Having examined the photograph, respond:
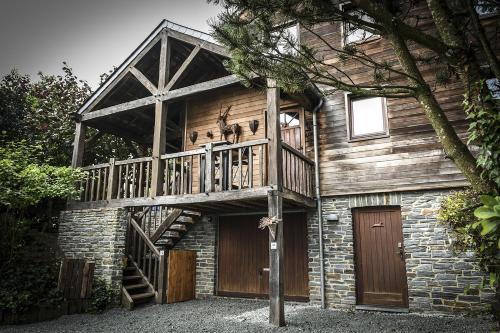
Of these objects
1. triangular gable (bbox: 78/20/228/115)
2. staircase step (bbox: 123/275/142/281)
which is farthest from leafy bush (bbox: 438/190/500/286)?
staircase step (bbox: 123/275/142/281)

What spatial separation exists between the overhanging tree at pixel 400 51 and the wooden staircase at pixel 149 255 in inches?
225

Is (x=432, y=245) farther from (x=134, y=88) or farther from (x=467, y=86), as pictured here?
(x=134, y=88)

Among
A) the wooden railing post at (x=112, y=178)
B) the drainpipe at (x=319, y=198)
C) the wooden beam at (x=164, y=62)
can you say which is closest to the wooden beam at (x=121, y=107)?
the wooden beam at (x=164, y=62)

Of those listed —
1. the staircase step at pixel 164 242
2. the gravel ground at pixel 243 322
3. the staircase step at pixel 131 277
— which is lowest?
the gravel ground at pixel 243 322

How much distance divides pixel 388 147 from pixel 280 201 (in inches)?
123

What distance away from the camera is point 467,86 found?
3791mm

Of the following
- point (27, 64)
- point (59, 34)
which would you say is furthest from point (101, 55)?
point (27, 64)

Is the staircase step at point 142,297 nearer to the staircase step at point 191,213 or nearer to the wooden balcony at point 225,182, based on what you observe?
the wooden balcony at point 225,182

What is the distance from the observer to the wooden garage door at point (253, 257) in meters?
9.02

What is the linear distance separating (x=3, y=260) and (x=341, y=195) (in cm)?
818

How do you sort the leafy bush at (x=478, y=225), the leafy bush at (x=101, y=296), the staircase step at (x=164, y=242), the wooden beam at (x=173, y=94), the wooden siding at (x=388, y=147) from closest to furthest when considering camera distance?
the leafy bush at (x=478, y=225) < the wooden siding at (x=388, y=147) < the leafy bush at (x=101, y=296) < the wooden beam at (x=173, y=94) < the staircase step at (x=164, y=242)

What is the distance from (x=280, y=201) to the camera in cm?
686

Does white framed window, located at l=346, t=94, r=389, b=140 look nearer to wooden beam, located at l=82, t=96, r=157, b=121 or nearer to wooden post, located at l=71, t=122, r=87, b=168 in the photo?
wooden beam, located at l=82, t=96, r=157, b=121

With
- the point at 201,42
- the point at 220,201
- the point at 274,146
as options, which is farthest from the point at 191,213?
the point at 201,42
